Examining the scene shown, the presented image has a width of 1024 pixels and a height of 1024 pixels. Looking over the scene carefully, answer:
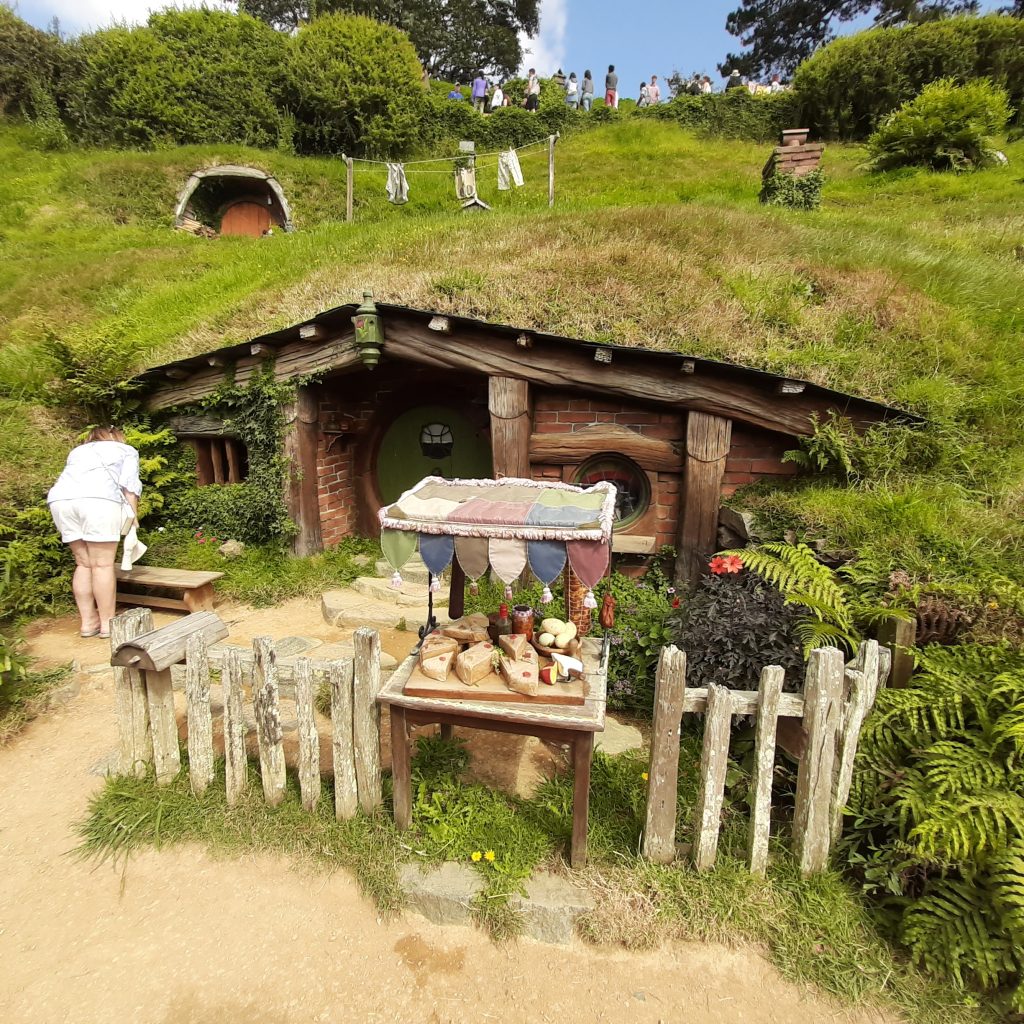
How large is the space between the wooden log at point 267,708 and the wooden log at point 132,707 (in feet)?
2.43

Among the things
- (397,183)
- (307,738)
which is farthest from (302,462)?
(397,183)

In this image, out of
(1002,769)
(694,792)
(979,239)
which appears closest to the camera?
(1002,769)

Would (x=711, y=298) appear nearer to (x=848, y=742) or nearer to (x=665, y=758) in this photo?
(x=848, y=742)

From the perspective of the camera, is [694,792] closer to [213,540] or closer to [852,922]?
[852,922]

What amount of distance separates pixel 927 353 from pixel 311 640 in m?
6.35

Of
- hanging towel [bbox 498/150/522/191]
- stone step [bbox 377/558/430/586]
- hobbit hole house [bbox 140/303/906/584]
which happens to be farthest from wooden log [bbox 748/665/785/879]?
hanging towel [bbox 498/150/522/191]

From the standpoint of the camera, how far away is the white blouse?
4977 millimetres

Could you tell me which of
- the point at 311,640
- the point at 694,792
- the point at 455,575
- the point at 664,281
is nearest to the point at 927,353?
the point at 664,281

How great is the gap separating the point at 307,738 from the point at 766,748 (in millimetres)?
2308

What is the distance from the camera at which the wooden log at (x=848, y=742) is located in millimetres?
2539

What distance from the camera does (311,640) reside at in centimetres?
507

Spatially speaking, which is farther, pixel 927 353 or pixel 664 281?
pixel 664 281

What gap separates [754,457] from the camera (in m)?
4.95

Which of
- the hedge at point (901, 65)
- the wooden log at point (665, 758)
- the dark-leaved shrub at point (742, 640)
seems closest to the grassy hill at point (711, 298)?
the dark-leaved shrub at point (742, 640)
